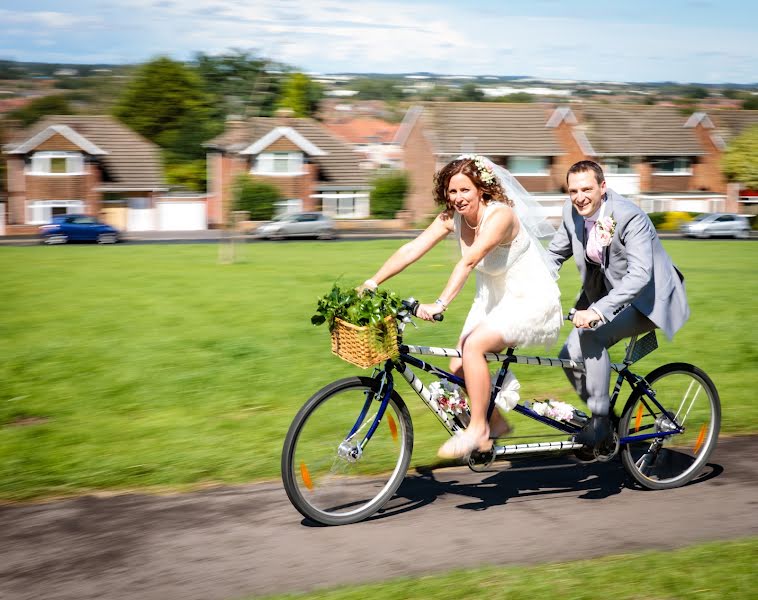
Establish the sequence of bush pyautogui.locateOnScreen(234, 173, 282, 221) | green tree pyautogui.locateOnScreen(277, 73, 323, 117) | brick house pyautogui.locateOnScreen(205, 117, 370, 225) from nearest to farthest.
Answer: bush pyautogui.locateOnScreen(234, 173, 282, 221), brick house pyautogui.locateOnScreen(205, 117, 370, 225), green tree pyautogui.locateOnScreen(277, 73, 323, 117)

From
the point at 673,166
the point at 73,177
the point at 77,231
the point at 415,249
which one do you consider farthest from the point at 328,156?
the point at 415,249

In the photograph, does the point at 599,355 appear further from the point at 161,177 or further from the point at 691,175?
the point at 691,175

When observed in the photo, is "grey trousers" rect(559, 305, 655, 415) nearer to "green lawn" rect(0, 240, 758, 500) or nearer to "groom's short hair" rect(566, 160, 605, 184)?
"green lawn" rect(0, 240, 758, 500)

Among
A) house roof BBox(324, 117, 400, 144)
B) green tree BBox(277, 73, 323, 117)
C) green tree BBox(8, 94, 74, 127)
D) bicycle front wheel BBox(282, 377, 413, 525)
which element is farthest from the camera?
house roof BBox(324, 117, 400, 144)

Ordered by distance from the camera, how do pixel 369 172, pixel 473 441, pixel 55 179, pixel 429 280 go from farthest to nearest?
pixel 369 172
pixel 55 179
pixel 429 280
pixel 473 441

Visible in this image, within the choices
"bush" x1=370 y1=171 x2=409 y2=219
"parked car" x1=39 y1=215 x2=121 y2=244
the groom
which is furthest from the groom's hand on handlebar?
"bush" x1=370 y1=171 x2=409 y2=219

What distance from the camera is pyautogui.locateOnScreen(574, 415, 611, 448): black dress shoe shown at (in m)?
5.38

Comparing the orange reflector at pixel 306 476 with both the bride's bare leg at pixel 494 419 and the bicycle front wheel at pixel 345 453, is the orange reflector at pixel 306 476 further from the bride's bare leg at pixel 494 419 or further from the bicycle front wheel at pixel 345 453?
the bride's bare leg at pixel 494 419

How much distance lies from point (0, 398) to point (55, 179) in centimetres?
5781

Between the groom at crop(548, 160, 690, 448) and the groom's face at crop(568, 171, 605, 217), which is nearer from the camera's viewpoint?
the groom at crop(548, 160, 690, 448)

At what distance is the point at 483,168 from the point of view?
5.00 meters

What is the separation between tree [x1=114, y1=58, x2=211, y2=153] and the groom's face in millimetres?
85078

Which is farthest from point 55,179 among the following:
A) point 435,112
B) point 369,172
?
point 435,112

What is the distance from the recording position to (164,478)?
5.55m
